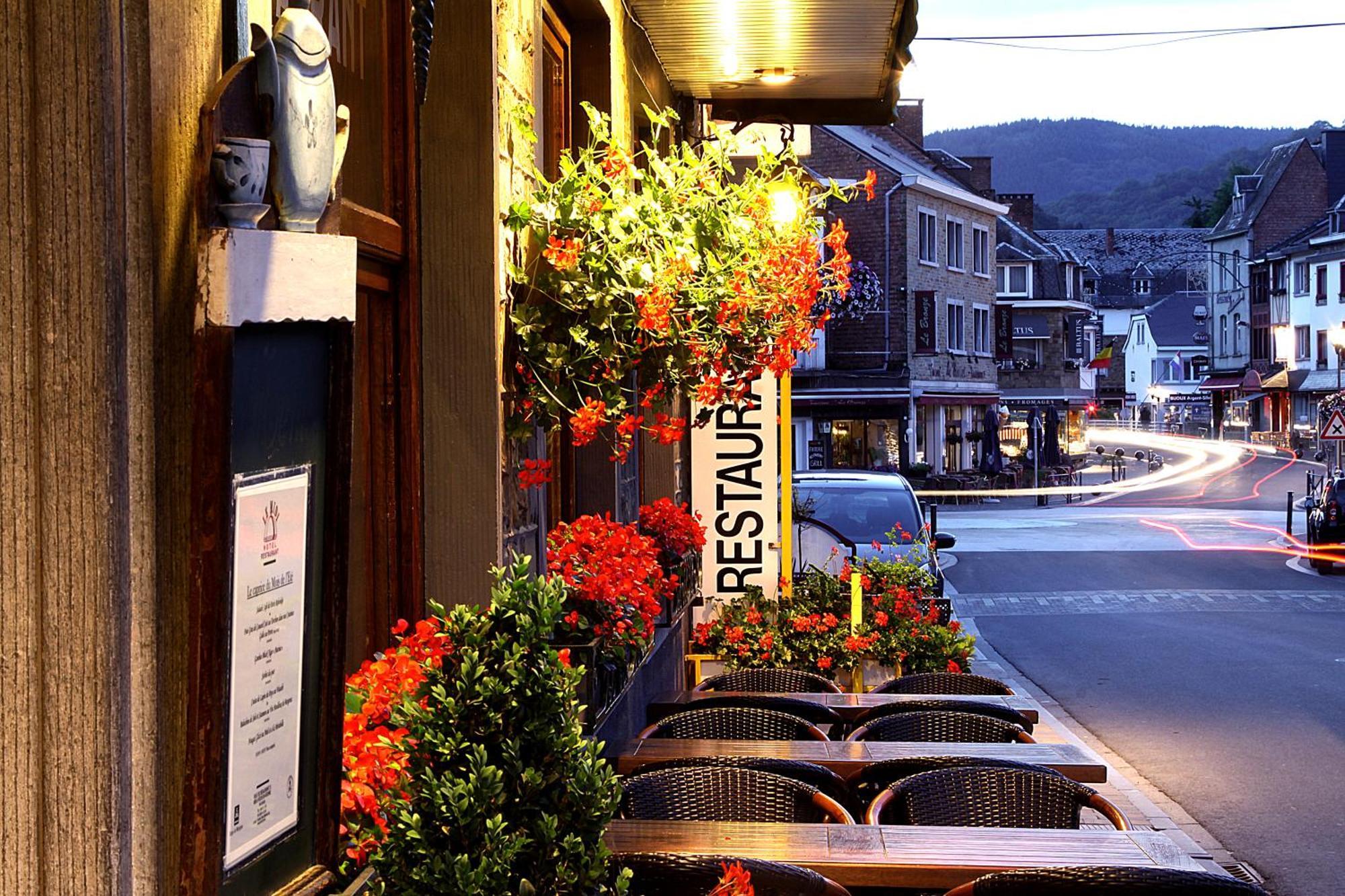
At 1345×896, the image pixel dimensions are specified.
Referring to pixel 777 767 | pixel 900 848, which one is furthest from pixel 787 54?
pixel 900 848

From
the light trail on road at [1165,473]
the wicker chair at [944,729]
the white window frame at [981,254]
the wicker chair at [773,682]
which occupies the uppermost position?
the white window frame at [981,254]

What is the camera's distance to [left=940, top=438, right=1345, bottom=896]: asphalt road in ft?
32.5

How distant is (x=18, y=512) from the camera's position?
6.86 feet

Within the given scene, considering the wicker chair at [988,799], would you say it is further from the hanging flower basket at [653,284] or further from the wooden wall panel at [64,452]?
the wooden wall panel at [64,452]

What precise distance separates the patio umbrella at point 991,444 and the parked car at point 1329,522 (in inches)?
882

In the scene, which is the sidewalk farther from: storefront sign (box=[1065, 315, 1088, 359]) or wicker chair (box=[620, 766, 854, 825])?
storefront sign (box=[1065, 315, 1088, 359])

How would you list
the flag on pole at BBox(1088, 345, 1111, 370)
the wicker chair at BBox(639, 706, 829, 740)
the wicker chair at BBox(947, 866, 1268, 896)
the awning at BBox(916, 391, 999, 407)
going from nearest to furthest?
the wicker chair at BBox(947, 866, 1268, 896) < the wicker chair at BBox(639, 706, 829, 740) < the awning at BBox(916, 391, 999, 407) < the flag on pole at BBox(1088, 345, 1111, 370)

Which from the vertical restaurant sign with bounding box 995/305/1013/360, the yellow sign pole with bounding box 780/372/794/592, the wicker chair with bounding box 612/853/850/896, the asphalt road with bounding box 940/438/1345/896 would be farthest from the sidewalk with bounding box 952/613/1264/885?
the vertical restaurant sign with bounding box 995/305/1013/360

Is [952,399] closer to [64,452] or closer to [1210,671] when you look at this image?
[1210,671]

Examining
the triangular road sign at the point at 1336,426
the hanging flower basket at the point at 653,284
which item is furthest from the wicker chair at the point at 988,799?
the triangular road sign at the point at 1336,426

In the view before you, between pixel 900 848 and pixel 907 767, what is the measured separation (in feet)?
3.59

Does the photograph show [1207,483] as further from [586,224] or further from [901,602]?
[586,224]

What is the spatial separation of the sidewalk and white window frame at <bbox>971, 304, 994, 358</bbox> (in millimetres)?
40756

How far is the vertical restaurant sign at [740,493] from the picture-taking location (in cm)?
1037
